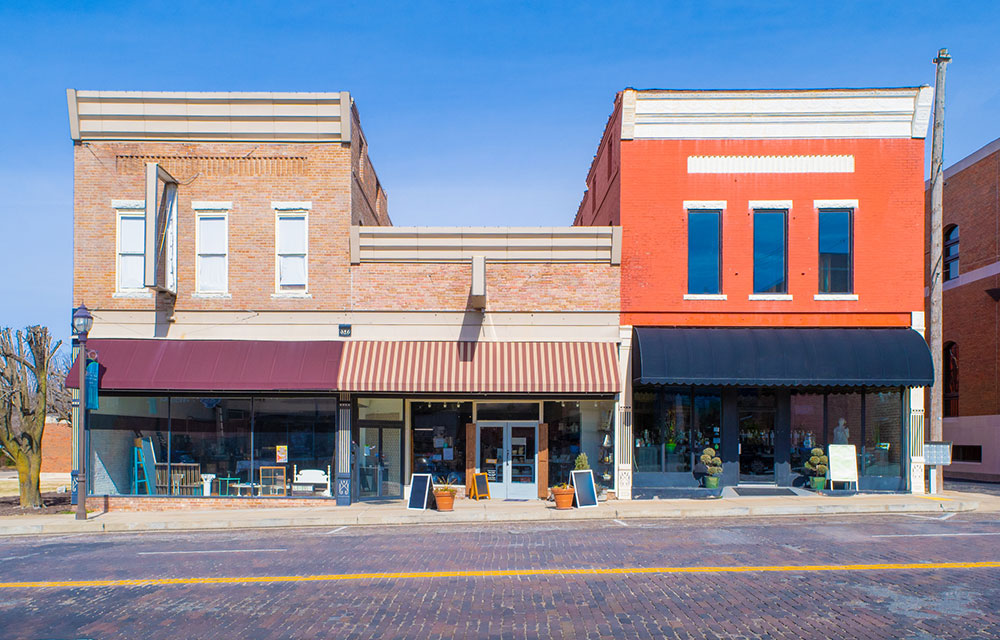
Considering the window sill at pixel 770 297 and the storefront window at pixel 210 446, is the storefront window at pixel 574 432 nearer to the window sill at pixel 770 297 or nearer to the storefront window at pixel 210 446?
the window sill at pixel 770 297

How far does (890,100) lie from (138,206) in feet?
65.0

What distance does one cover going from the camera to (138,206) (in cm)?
1983

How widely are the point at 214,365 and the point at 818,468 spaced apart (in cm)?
1562

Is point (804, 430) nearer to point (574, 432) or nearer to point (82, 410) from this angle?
point (574, 432)

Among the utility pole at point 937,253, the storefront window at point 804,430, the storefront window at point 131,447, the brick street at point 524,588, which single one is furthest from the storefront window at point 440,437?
the utility pole at point 937,253

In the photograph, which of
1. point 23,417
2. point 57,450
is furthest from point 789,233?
point 57,450

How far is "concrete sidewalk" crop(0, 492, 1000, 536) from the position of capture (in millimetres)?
17016

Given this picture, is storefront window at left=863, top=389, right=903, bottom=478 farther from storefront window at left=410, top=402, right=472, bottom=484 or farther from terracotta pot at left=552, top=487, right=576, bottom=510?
storefront window at left=410, top=402, right=472, bottom=484

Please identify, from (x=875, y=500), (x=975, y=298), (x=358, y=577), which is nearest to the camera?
(x=358, y=577)

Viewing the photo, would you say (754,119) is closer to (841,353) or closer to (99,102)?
(841,353)

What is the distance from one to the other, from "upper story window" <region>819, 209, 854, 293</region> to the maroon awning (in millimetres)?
12826

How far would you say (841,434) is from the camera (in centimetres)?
2045

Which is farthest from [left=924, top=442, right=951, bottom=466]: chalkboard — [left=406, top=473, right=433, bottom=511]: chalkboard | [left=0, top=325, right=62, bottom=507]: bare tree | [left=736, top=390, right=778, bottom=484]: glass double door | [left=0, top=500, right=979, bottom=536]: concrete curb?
[left=0, top=325, right=62, bottom=507]: bare tree

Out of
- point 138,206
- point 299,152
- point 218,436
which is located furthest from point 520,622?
point 138,206
